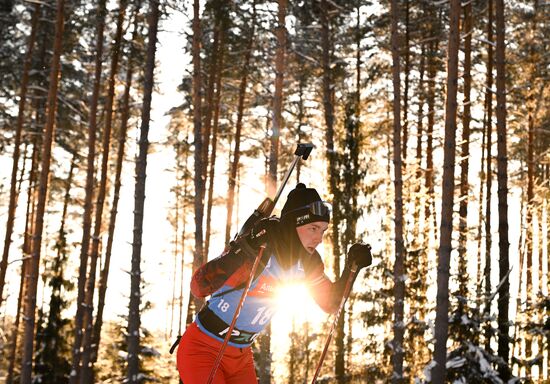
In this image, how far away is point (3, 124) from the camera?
20.0 m

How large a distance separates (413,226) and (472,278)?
2386mm

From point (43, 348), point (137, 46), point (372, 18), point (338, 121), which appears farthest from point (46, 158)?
point (372, 18)

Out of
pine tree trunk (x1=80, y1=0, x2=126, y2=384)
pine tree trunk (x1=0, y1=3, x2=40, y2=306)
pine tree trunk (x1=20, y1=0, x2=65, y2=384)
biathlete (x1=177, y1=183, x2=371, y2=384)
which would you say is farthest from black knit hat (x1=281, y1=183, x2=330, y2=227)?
pine tree trunk (x1=0, y1=3, x2=40, y2=306)

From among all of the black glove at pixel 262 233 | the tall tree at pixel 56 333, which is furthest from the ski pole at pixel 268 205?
the tall tree at pixel 56 333

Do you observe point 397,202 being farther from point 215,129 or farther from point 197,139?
point 215,129

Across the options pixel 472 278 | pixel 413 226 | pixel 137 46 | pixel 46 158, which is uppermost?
pixel 137 46

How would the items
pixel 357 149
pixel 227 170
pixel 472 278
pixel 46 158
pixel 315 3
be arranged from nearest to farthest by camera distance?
pixel 472 278
pixel 46 158
pixel 357 149
pixel 315 3
pixel 227 170

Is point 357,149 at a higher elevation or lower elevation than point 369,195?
higher

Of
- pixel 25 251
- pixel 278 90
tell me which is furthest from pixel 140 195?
pixel 25 251

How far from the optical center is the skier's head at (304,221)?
13.0ft

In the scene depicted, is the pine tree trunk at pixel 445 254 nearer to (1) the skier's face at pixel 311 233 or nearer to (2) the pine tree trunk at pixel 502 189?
(2) the pine tree trunk at pixel 502 189

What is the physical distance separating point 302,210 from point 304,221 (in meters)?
0.08

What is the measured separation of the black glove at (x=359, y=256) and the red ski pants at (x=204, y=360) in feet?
3.27

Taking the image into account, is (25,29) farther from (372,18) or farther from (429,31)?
(429,31)
